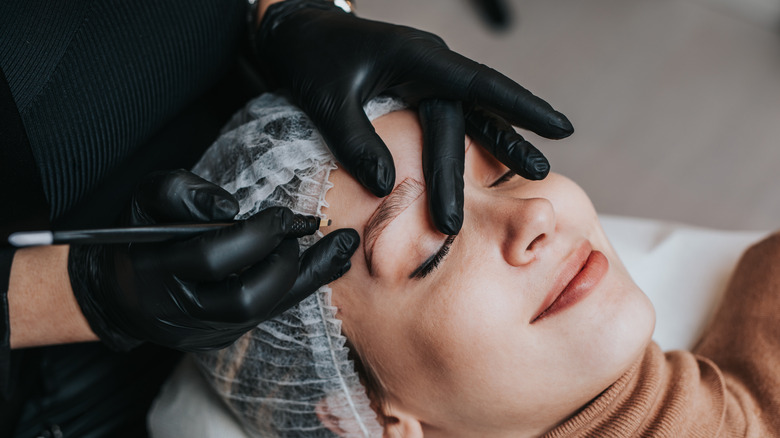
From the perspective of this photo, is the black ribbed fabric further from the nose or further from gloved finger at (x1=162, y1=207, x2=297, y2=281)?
the nose

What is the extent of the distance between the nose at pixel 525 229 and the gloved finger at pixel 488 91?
0.50 feet

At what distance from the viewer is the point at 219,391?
1.31m

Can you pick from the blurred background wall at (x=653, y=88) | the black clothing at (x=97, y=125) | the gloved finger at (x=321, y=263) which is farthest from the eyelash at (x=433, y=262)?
the blurred background wall at (x=653, y=88)

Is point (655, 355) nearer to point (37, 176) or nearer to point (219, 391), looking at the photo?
point (219, 391)

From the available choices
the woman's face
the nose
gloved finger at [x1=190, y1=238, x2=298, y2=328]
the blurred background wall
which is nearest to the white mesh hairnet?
the woman's face

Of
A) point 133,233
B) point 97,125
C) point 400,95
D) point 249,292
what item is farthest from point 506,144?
point 97,125

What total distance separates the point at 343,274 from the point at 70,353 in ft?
2.50

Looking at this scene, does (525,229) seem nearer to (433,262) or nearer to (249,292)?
(433,262)

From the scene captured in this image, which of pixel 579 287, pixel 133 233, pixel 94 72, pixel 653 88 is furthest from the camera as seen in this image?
pixel 653 88

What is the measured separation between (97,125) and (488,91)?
74 centimetres

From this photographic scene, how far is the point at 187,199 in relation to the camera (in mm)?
965

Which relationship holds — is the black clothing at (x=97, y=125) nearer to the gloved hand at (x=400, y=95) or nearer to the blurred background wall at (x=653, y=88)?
the gloved hand at (x=400, y=95)

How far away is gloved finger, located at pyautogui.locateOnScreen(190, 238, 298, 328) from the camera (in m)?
0.94

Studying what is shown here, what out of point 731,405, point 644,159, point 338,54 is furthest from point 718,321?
point 644,159
